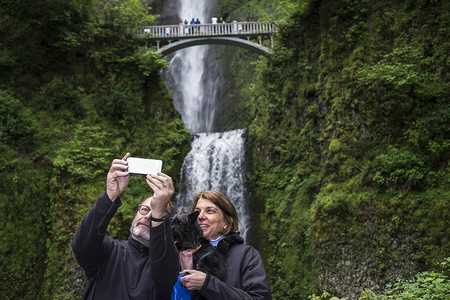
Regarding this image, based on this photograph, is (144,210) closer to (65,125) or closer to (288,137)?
(288,137)

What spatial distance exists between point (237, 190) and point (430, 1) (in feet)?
31.3

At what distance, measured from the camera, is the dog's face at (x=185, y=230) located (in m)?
2.84

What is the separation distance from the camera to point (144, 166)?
8.86 ft

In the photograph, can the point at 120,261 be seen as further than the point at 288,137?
No

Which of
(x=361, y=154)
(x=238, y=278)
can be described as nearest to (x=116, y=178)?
(x=238, y=278)

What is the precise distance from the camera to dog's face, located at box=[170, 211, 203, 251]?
2.84 metres

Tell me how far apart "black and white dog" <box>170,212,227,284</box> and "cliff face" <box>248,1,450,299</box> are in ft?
21.8

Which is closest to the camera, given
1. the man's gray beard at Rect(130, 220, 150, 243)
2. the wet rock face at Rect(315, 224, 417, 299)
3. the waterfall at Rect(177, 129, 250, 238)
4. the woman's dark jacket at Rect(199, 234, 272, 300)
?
the woman's dark jacket at Rect(199, 234, 272, 300)

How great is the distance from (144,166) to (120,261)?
0.92m

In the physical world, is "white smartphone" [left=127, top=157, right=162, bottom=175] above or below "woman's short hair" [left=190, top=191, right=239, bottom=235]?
above

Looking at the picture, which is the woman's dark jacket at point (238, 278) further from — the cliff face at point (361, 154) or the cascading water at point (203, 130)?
the cascading water at point (203, 130)

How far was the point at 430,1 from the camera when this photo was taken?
1005 centimetres

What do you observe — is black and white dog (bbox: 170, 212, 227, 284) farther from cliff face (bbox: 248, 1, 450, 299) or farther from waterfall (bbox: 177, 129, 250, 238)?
waterfall (bbox: 177, 129, 250, 238)

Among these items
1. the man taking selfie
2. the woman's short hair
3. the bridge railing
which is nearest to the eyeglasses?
the man taking selfie
